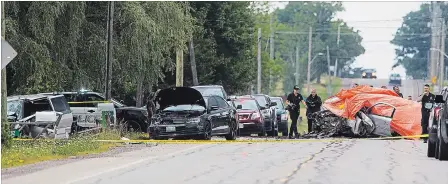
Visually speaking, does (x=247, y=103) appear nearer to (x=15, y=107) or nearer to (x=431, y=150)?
(x=15, y=107)

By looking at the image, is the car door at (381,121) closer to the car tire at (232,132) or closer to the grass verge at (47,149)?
the car tire at (232,132)

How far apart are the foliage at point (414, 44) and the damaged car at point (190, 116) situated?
5027 inches

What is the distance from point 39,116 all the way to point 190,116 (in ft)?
15.2

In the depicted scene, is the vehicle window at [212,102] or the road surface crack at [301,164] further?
the vehicle window at [212,102]

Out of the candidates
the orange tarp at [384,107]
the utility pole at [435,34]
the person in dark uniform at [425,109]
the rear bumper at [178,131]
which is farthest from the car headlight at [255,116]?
the utility pole at [435,34]

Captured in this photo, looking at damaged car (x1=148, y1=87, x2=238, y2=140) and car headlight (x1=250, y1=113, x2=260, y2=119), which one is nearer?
damaged car (x1=148, y1=87, x2=238, y2=140)

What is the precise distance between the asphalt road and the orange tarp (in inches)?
209

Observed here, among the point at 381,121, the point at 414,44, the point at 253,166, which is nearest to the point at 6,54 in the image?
the point at 253,166

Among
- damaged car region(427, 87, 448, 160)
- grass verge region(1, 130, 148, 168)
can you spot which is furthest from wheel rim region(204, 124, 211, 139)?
damaged car region(427, 87, 448, 160)

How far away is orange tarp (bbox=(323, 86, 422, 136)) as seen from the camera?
31453 mm

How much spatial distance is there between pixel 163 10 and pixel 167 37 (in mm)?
1074

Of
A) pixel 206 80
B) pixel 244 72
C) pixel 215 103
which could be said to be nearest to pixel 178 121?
pixel 215 103

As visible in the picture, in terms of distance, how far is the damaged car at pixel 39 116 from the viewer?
2638cm

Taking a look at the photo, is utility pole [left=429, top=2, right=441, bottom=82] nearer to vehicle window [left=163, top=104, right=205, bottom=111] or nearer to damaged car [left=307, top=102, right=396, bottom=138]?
damaged car [left=307, top=102, right=396, bottom=138]
